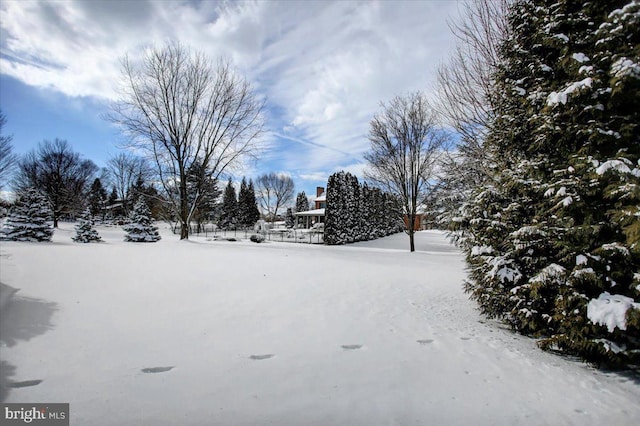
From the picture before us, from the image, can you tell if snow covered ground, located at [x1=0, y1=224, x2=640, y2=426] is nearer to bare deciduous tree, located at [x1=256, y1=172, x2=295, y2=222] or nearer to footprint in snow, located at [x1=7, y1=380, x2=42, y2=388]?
footprint in snow, located at [x1=7, y1=380, x2=42, y2=388]

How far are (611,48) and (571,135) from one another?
1019 mm

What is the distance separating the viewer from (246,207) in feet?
156

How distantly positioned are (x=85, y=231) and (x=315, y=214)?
25.5 m

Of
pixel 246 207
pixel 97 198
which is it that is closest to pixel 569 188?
pixel 246 207

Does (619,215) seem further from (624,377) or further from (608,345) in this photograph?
(624,377)

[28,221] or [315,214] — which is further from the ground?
[315,214]

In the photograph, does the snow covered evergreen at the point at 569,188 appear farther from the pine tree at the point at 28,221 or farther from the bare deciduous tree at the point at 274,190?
the bare deciduous tree at the point at 274,190

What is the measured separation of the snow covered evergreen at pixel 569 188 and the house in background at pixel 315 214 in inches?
1356

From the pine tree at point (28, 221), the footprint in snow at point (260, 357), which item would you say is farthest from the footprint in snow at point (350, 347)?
the pine tree at point (28, 221)

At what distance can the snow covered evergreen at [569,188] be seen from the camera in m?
3.16

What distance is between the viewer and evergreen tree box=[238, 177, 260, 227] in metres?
46.3

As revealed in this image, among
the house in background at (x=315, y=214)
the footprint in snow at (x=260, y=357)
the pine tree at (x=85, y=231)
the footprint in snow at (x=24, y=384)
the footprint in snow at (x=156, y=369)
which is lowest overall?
the footprint in snow at (x=24, y=384)

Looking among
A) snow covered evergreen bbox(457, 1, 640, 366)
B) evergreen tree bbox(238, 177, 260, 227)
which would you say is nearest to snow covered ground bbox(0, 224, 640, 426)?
snow covered evergreen bbox(457, 1, 640, 366)

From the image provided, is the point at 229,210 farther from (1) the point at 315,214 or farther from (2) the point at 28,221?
(2) the point at 28,221
